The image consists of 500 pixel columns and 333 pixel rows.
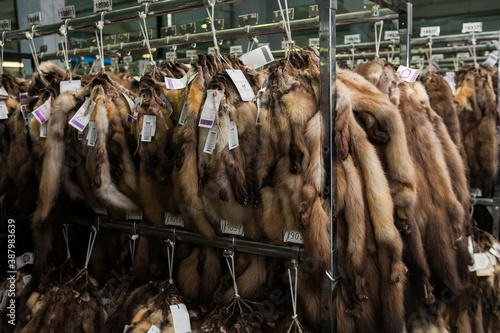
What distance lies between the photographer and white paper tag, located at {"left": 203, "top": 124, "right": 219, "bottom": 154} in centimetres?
168

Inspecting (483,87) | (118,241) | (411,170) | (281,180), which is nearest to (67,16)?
(118,241)

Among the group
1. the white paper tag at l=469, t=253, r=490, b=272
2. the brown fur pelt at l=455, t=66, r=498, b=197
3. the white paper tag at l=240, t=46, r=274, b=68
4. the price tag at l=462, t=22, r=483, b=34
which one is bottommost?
the white paper tag at l=469, t=253, r=490, b=272

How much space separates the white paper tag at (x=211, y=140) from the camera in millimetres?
1683

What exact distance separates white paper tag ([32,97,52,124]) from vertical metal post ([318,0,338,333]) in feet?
4.99

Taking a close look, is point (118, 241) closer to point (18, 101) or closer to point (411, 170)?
point (18, 101)

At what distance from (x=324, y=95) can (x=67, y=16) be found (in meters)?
1.69

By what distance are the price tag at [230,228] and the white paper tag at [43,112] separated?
116 cm

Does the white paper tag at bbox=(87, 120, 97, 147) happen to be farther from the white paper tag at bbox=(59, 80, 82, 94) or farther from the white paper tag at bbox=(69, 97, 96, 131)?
the white paper tag at bbox=(59, 80, 82, 94)

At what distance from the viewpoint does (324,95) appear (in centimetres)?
150

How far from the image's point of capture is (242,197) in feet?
5.39

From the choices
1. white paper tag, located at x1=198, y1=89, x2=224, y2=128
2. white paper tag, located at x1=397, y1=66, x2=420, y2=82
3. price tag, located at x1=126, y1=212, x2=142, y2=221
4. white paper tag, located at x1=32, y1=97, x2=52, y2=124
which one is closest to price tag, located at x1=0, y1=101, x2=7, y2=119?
white paper tag, located at x1=32, y1=97, x2=52, y2=124

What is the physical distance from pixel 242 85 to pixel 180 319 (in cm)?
100

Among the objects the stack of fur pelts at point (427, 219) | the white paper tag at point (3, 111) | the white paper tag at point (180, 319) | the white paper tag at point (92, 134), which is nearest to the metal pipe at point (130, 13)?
the white paper tag at point (3, 111)

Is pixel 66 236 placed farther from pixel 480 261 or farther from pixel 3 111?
pixel 480 261
